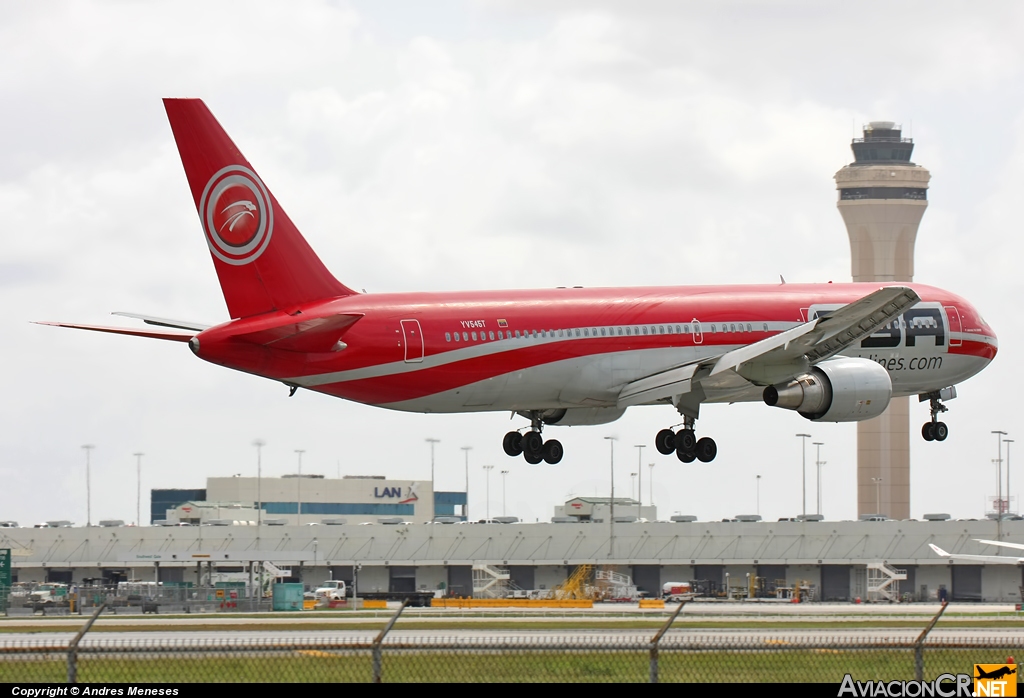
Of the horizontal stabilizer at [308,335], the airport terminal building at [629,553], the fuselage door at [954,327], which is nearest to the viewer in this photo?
the horizontal stabilizer at [308,335]

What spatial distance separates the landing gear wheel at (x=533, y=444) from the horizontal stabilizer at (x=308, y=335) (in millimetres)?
11163

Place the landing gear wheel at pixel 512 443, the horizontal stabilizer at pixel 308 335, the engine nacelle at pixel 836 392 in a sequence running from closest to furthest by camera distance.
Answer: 1. the horizontal stabilizer at pixel 308 335
2. the engine nacelle at pixel 836 392
3. the landing gear wheel at pixel 512 443

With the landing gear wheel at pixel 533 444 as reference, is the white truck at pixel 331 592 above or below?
below

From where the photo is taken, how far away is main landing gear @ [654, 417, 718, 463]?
57.5 meters

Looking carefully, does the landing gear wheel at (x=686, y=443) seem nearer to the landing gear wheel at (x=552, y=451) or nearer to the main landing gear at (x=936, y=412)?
the landing gear wheel at (x=552, y=451)

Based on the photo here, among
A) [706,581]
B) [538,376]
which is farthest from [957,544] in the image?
[538,376]

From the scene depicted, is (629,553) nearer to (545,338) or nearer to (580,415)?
(580,415)

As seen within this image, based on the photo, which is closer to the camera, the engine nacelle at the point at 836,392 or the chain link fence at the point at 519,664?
the chain link fence at the point at 519,664

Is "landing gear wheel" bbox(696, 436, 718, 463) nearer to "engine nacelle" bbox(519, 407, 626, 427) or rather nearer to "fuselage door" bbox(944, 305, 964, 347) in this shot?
"engine nacelle" bbox(519, 407, 626, 427)

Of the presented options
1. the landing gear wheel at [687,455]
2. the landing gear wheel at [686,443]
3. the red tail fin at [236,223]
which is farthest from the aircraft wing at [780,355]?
the red tail fin at [236,223]

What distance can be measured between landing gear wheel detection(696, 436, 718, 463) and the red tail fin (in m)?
14.7

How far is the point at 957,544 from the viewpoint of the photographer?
12975 centimetres

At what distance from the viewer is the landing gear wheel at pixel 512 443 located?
198 feet

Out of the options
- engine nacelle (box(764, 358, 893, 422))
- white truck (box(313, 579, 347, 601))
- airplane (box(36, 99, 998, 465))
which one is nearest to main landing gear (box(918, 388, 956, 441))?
airplane (box(36, 99, 998, 465))
